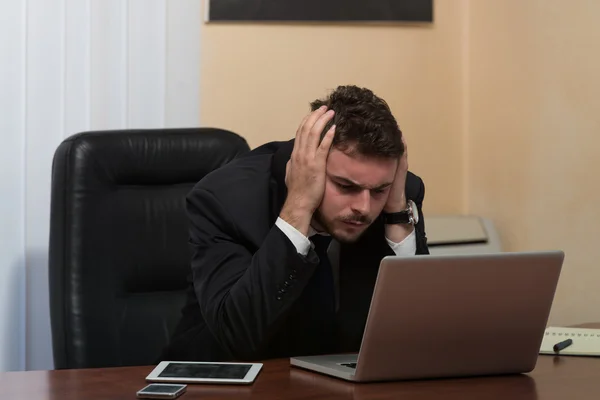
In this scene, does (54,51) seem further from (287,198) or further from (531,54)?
(531,54)

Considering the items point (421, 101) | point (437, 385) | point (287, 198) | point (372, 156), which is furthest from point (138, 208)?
point (421, 101)

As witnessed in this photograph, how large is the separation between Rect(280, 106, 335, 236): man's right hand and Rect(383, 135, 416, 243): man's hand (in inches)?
8.6

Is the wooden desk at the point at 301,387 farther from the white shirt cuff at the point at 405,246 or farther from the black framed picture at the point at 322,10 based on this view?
the black framed picture at the point at 322,10

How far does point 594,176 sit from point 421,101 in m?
0.76

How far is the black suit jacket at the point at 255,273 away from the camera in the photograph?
1.67m

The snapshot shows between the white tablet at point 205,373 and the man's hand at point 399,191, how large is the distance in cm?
59

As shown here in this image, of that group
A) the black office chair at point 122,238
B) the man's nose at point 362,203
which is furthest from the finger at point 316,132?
the black office chair at point 122,238

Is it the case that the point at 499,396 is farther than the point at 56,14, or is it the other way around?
the point at 56,14

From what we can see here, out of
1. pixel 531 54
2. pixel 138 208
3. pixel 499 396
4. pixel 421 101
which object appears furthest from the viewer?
pixel 421 101

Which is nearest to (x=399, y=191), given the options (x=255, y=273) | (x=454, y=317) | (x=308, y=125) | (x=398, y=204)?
(x=398, y=204)

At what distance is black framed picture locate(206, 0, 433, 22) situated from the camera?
2.74 metres

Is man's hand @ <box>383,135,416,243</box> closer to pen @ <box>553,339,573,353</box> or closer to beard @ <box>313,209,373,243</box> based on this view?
beard @ <box>313,209,373,243</box>

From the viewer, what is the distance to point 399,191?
194 cm

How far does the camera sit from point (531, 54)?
2709mm
